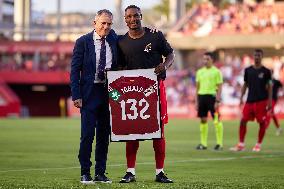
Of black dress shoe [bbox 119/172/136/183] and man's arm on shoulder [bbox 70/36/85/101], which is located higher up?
man's arm on shoulder [bbox 70/36/85/101]

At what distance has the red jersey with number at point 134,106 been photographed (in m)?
13.0

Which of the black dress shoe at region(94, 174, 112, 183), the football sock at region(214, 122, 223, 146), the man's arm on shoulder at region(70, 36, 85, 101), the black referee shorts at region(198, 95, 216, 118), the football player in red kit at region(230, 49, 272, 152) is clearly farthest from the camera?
the black referee shorts at region(198, 95, 216, 118)

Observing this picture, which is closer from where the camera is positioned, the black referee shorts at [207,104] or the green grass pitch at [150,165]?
the green grass pitch at [150,165]

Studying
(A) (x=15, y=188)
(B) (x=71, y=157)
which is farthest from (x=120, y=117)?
(B) (x=71, y=157)

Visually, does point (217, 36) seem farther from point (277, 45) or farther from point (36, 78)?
point (36, 78)

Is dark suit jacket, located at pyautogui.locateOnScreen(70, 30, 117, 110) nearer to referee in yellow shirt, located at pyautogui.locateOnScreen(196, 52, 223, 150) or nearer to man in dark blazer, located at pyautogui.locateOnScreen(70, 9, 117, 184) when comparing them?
man in dark blazer, located at pyautogui.locateOnScreen(70, 9, 117, 184)

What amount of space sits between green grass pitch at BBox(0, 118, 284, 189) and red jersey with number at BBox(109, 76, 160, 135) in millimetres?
746

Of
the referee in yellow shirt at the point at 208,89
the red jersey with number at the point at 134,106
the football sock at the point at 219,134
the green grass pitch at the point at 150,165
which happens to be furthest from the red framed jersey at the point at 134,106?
the referee in yellow shirt at the point at 208,89

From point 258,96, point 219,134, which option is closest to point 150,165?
point 258,96

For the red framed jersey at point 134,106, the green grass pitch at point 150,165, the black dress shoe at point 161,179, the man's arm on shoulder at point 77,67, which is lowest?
the green grass pitch at point 150,165

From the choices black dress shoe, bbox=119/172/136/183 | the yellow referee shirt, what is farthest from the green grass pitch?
the yellow referee shirt

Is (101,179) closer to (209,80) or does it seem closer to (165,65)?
(165,65)

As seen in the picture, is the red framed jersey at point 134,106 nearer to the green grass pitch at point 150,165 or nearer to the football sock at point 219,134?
the green grass pitch at point 150,165

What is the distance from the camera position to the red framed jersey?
13031 millimetres
